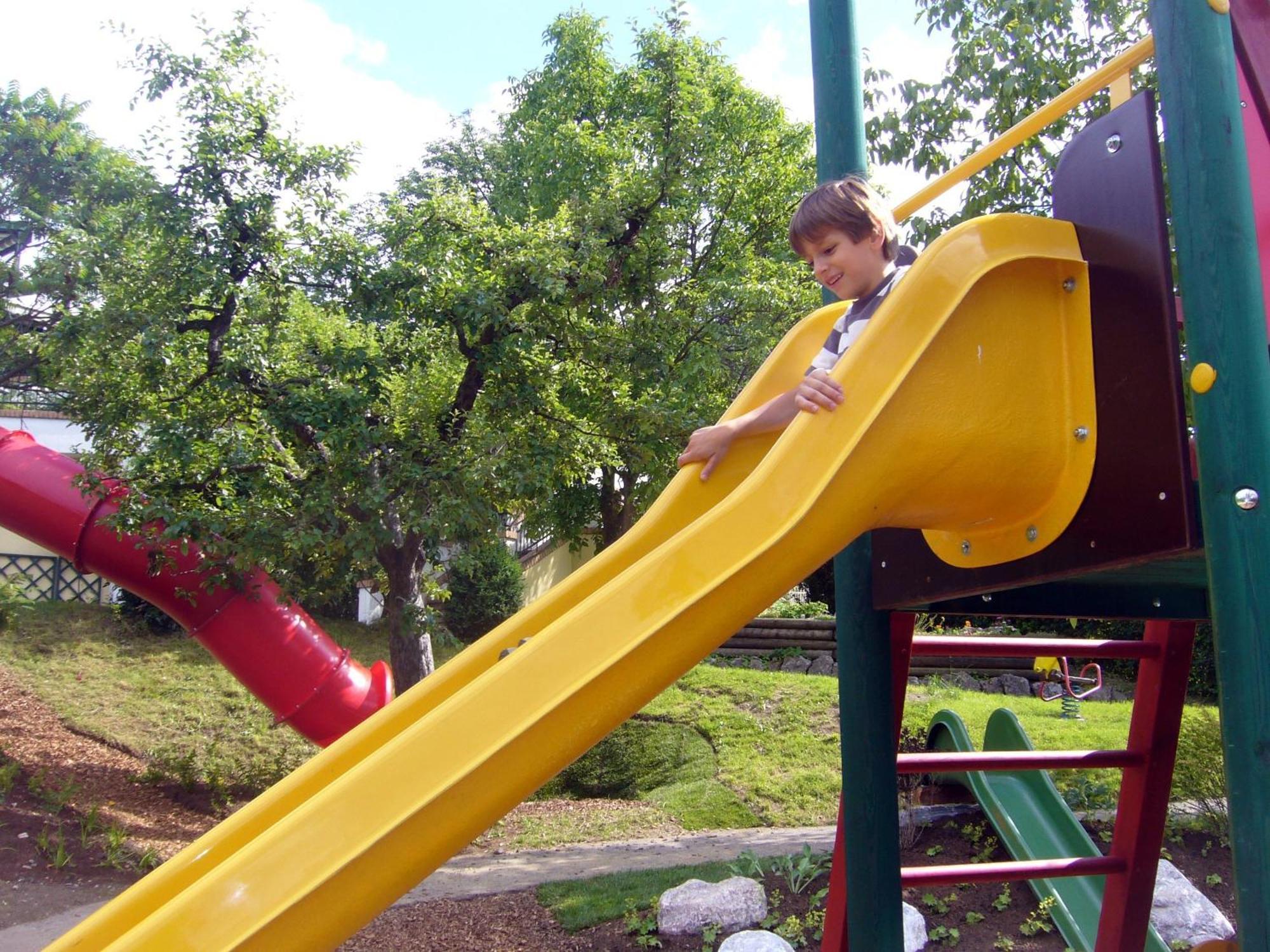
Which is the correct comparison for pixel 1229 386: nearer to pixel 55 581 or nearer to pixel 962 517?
pixel 962 517

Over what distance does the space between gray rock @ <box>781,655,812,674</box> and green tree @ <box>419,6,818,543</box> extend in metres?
2.81

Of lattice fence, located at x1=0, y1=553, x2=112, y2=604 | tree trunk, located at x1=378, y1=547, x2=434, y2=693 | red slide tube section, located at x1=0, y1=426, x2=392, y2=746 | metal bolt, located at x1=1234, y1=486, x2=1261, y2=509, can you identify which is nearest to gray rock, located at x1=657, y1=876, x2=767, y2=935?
metal bolt, located at x1=1234, y1=486, x2=1261, y2=509

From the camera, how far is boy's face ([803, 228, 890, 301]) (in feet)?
6.76

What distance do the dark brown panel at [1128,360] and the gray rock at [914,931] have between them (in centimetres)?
230

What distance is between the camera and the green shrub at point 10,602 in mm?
10742

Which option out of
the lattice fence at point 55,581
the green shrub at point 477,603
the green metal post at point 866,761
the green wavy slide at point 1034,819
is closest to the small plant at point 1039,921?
the green wavy slide at point 1034,819

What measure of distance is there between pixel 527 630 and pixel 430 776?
27.7 inches

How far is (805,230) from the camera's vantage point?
2.08 m

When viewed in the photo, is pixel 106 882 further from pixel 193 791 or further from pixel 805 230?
pixel 805 230

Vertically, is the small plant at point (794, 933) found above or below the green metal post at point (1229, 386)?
below

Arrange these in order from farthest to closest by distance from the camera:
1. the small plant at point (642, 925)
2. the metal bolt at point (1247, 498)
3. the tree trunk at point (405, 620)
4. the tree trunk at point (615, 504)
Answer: the tree trunk at point (615, 504)
the tree trunk at point (405, 620)
the small plant at point (642, 925)
the metal bolt at point (1247, 498)

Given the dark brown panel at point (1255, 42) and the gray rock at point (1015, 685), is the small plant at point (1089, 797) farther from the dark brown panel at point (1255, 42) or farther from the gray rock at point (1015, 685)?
the gray rock at point (1015, 685)

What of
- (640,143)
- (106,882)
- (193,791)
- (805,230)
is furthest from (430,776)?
(640,143)

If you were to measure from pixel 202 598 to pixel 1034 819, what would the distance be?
5.13m
